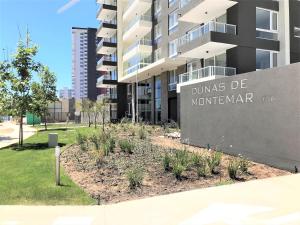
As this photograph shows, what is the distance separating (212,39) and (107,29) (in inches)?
1331

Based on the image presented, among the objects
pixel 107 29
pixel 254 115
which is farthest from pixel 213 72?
pixel 107 29

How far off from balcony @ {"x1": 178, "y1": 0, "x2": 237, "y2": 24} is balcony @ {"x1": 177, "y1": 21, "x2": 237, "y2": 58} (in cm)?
165

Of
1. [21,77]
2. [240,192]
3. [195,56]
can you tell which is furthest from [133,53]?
[240,192]

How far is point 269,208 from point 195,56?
26522 mm

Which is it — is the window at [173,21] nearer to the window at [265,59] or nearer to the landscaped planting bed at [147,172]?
the window at [265,59]

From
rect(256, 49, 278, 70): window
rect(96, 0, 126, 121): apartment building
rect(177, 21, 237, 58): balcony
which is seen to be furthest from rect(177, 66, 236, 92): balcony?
rect(96, 0, 126, 121): apartment building

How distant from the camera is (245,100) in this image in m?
14.0

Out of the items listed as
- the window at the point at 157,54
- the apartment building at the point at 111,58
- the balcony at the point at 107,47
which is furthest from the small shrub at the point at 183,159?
the balcony at the point at 107,47

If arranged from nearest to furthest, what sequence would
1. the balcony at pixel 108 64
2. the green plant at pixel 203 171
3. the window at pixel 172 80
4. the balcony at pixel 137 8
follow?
the green plant at pixel 203 171 → the window at pixel 172 80 → the balcony at pixel 137 8 → the balcony at pixel 108 64

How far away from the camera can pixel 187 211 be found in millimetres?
7633

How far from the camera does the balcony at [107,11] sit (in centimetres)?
5869

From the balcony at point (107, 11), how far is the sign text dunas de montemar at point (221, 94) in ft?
144

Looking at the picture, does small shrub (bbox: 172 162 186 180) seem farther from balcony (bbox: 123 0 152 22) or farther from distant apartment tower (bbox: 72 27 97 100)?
distant apartment tower (bbox: 72 27 97 100)

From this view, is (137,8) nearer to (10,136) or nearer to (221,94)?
(10,136)
